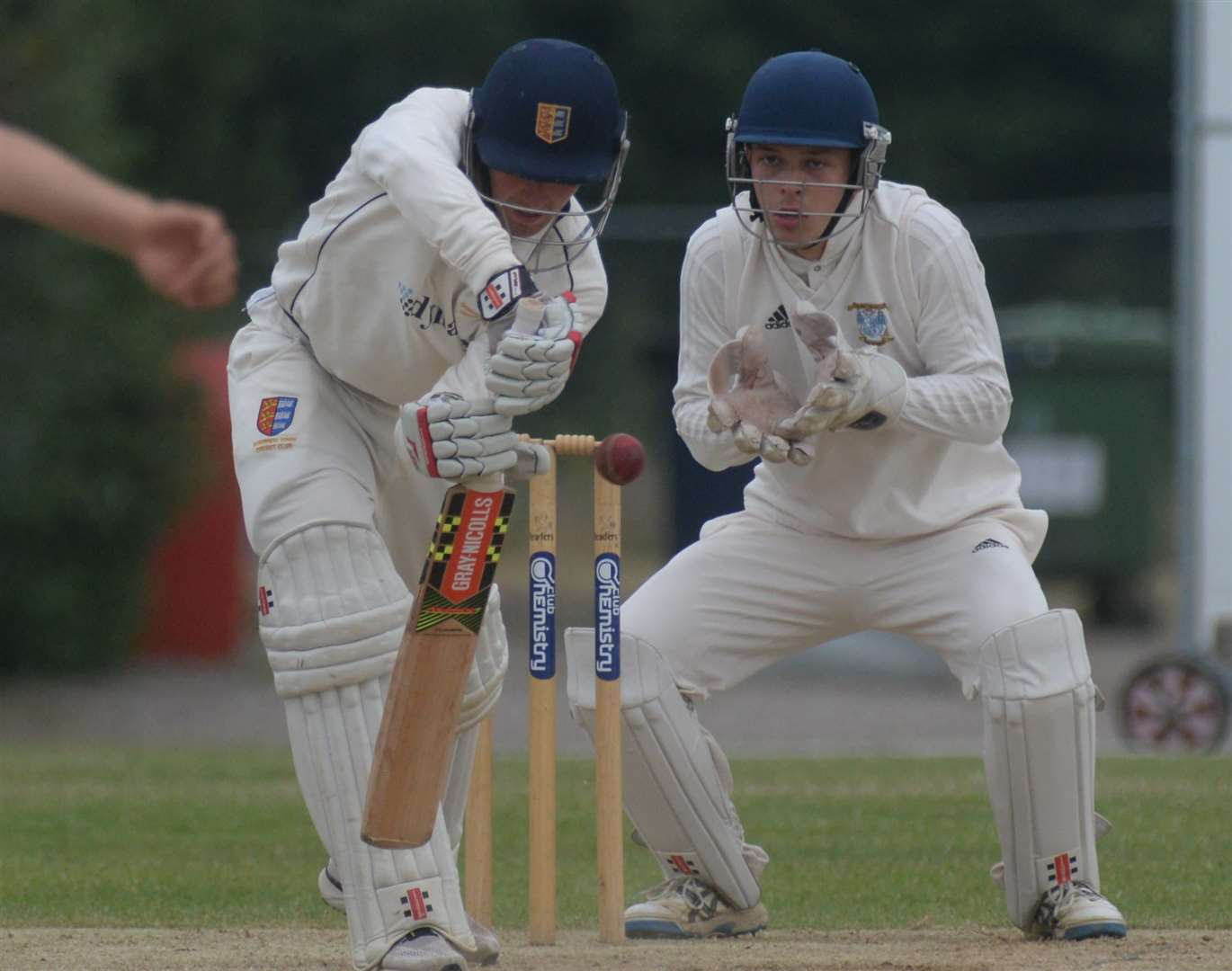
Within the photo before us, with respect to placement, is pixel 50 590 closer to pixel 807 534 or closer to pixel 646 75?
pixel 807 534

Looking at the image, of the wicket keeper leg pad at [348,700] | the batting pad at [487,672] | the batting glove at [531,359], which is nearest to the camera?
the batting glove at [531,359]

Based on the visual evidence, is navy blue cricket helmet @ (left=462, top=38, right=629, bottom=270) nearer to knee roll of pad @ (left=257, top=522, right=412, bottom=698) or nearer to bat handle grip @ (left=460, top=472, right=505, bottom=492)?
bat handle grip @ (left=460, top=472, right=505, bottom=492)

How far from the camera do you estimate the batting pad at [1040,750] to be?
446 cm

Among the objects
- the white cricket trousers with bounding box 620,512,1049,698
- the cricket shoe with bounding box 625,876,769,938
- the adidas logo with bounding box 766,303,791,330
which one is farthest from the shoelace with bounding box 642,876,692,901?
the adidas logo with bounding box 766,303,791,330

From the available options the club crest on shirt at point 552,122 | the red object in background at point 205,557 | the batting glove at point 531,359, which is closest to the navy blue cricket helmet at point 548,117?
the club crest on shirt at point 552,122

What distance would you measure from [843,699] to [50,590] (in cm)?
513

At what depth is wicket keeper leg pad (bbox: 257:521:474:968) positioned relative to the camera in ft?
13.1

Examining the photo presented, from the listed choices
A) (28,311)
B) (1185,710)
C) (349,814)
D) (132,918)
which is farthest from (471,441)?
(28,311)

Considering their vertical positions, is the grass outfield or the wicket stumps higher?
the wicket stumps

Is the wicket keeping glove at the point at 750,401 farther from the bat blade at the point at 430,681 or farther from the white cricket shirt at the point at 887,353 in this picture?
the bat blade at the point at 430,681

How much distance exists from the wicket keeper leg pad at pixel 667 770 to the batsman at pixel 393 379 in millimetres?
570

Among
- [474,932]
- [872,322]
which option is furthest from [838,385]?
[474,932]

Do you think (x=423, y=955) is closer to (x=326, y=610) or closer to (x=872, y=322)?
(x=326, y=610)

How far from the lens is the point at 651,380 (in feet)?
60.1
